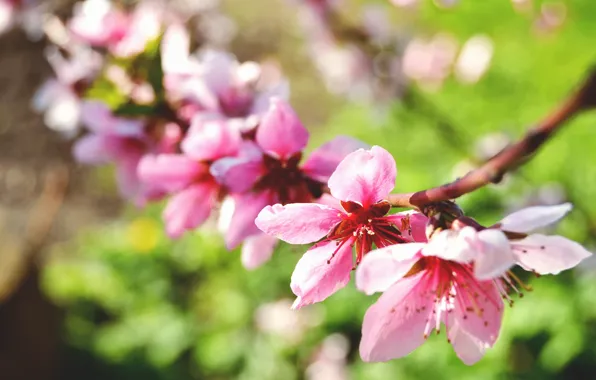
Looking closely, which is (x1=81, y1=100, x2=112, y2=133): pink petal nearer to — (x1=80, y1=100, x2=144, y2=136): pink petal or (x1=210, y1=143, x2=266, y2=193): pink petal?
A: (x1=80, y1=100, x2=144, y2=136): pink petal

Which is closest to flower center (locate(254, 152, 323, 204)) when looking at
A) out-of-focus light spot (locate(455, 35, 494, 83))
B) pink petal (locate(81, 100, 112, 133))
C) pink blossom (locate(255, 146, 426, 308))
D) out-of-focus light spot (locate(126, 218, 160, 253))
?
pink blossom (locate(255, 146, 426, 308))

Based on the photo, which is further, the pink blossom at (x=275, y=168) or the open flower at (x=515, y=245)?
the pink blossom at (x=275, y=168)

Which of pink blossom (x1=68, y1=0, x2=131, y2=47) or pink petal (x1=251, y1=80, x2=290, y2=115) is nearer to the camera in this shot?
pink petal (x1=251, y1=80, x2=290, y2=115)

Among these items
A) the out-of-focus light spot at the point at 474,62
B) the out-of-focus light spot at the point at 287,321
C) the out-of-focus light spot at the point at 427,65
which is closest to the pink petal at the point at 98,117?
the out-of-focus light spot at the point at 287,321

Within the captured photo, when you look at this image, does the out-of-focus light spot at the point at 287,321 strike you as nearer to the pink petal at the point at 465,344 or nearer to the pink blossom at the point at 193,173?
the pink blossom at the point at 193,173

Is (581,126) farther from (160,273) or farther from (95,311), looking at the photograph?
(95,311)

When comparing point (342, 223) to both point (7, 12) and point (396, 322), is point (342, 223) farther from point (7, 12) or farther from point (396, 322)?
point (7, 12)

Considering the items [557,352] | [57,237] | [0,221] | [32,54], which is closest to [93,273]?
[57,237]
